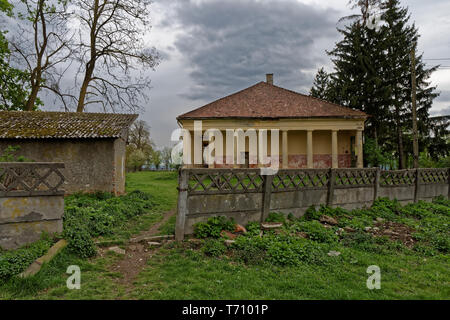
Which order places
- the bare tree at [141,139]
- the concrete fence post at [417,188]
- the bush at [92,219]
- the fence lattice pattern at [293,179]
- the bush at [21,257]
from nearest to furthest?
the bush at [21,257], the bush at [92,219], the fence lattice pattern at [293,179], the concrete fence post at [417,188], the bare tree at [141,139]

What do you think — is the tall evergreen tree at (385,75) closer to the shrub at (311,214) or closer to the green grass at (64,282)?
the shrub at (311,214)

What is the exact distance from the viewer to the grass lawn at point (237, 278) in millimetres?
3816

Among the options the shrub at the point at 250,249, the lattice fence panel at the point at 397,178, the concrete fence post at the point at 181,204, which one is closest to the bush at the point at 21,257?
the concrete fence post at the point at 181,204

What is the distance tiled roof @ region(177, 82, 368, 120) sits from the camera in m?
21.9

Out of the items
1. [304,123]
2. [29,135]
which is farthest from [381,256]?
[304,123]

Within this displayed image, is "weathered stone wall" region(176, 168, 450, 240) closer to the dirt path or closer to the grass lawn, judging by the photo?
the dirt path

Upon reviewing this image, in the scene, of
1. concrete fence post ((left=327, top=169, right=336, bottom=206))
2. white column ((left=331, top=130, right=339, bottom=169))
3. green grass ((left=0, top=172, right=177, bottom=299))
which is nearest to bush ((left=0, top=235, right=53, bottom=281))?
green grass ((left=0, top=172, right=177, bottom=299))

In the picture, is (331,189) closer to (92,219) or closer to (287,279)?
(287,279)

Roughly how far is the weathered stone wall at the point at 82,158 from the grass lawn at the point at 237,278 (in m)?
7.27

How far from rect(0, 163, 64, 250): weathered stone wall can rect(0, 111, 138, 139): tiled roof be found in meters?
6.30

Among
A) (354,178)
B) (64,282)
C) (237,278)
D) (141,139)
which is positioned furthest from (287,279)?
(141,139)

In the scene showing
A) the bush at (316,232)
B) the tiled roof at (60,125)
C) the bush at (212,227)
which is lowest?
the bush at (316,232)

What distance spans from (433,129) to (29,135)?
95.5 ft

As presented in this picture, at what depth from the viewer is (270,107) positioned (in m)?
22.8
